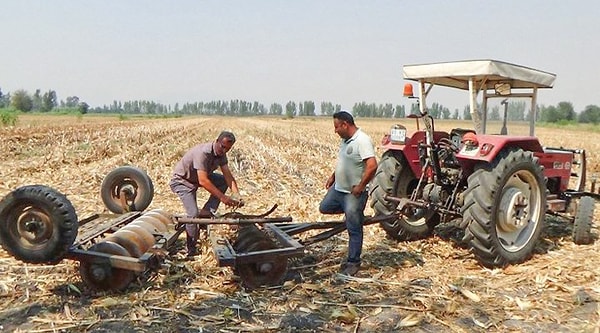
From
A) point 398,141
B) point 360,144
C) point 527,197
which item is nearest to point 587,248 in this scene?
point 527,197

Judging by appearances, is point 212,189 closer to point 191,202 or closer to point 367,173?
point 191,202

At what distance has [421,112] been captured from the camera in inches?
223

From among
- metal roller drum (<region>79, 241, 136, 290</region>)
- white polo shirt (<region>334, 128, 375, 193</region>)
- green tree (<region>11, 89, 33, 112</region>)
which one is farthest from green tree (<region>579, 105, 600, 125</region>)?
green tree (<region>11, 89, 33, 112</region>)

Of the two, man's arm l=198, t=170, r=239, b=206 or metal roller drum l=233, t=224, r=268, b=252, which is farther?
man's arm l=198, t=170, r=239, b=206

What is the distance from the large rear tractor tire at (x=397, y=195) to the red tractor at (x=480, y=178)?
1 centimetres

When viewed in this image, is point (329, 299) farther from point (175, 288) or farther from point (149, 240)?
point (149, 240)

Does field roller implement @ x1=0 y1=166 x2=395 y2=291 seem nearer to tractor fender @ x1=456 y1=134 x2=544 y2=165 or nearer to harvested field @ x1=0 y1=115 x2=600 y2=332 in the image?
harvested field @ x1=0 y1=115 x2=600 y2=332

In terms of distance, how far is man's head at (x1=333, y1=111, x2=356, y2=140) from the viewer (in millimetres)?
5066

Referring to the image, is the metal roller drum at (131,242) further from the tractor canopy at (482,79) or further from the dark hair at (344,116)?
the tractor canopy at (482,79)

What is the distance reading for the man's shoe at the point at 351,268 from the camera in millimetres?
4980

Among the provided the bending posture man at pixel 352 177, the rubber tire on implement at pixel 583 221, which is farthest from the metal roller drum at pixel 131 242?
the rubber tire on implement at pixel 583 221

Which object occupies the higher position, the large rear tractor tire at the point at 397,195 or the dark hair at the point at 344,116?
the dark hair at the point at 344,116

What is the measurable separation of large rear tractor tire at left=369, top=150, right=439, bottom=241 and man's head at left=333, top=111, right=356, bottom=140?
1.32 m

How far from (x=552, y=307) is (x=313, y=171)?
30.0 ft
